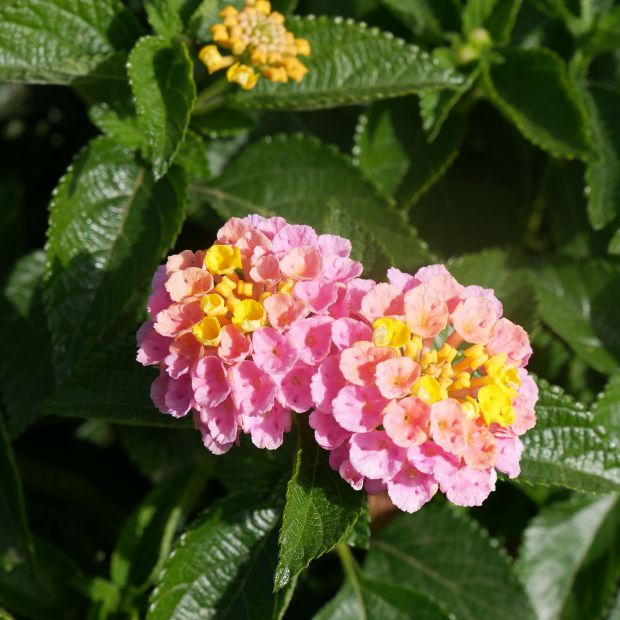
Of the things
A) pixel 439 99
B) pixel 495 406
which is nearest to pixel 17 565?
pixel 495 406

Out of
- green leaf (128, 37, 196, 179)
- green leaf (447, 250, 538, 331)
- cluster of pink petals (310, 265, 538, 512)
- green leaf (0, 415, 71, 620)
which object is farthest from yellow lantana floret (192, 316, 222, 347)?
green leaf (0, 415, 71, 620)

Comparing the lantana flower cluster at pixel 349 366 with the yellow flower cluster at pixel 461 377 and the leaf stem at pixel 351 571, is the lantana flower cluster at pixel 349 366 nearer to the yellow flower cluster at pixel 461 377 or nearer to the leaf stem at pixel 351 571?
the yellow flower cluster at pixel 461 377

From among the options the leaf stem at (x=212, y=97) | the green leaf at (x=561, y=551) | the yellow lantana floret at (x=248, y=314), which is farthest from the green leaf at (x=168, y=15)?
the green leaf at (x=561, y=551)

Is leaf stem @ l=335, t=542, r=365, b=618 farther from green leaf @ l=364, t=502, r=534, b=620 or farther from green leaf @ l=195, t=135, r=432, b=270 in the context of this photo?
green leaf @ l=195, t=135, r=432, b=270

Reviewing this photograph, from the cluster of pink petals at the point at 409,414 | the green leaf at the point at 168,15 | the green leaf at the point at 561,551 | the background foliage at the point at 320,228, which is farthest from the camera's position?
the green leaf at the point at 561,551

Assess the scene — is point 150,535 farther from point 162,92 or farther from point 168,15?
point 168,15

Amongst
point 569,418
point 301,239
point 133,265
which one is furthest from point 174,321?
point 569,418
